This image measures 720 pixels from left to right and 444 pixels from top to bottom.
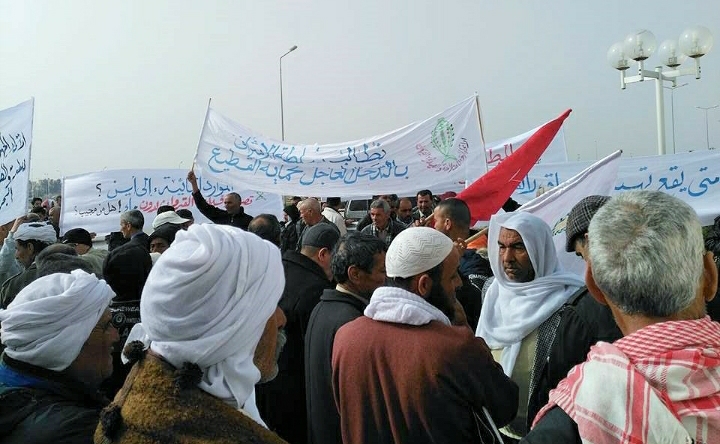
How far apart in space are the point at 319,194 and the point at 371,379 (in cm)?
530

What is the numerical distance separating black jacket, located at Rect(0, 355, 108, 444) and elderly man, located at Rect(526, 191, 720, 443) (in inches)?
51.3

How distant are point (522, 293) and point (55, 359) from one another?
2.00 meters

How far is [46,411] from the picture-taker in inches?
71.5

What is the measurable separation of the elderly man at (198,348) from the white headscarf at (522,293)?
155cm

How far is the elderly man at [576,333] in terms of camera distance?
224cm

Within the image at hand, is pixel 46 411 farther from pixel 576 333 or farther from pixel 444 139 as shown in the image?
pixel 444 139

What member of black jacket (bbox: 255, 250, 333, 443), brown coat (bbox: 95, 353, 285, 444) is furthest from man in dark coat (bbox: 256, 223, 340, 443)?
brown coat (bbox: 95, 353, 285, 444)

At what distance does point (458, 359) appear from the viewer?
206 cm

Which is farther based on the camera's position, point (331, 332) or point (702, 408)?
point (331, 332)

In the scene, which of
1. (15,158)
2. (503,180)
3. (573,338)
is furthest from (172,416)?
(15,158)

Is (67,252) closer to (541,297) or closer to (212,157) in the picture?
(541,297)

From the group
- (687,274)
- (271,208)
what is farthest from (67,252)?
(271,208)

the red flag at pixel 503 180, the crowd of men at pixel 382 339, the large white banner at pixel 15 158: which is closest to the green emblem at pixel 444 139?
the red flag at pixel 503 180

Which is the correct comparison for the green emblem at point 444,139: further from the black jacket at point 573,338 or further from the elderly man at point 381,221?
the black jacket at point 573,338
